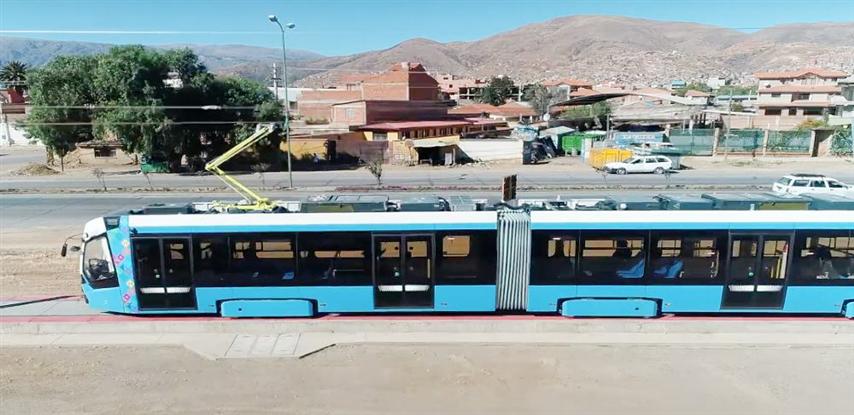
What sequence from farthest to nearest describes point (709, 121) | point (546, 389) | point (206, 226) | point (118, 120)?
point (709, 121) < point (118, 120) < point (206, 226) < point (546, 389)

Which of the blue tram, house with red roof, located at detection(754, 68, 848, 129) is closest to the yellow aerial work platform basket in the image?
the blue tram

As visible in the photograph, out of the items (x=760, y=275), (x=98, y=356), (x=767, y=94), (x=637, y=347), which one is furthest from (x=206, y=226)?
(x=767, y=94)

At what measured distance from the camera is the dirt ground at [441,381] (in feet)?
25.7

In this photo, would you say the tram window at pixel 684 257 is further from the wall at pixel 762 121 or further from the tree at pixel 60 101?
the wall at pixel 762 121

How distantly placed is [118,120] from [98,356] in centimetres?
3055

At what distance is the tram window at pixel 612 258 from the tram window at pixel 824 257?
9.74 ft

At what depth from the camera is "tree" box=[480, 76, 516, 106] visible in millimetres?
111081

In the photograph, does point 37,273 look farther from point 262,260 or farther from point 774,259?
point 774,259

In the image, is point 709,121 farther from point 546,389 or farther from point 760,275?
point 546,389

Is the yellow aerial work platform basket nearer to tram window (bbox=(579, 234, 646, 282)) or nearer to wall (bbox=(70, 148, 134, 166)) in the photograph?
tram window (bbox=(579, 234, 646, 282))

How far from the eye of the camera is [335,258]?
408 inches

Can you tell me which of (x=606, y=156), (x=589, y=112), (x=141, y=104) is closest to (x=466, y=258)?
(x=606, y=156)

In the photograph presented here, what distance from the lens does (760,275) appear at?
33.6 feet

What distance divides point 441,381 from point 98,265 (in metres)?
7.21
